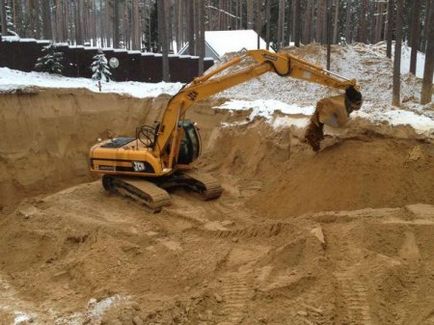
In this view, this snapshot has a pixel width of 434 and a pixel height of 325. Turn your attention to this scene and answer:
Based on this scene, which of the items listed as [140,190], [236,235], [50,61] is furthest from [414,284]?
[50,61]

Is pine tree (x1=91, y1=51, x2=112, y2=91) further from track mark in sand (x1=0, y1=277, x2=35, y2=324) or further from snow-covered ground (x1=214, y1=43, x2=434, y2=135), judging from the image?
track mark in sand (x1=0, y1=277, x2=35, y2=324)

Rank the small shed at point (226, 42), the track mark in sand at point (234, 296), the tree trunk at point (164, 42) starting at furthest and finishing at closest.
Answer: the small shed at point (226, 42) → the tree trunk at point (164, 42) → the track mark in sand at point (234, 296)

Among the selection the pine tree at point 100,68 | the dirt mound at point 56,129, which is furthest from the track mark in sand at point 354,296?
the pine tree at point 100,68

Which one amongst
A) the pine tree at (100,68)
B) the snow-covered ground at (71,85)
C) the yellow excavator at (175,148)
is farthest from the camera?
the pine tree at (100,68)

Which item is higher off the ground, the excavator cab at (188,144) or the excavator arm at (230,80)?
the excavator arm at (230,80)

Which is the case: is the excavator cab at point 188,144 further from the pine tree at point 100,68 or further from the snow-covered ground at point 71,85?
the pine tree at point 100,68

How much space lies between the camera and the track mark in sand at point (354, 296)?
206 inches

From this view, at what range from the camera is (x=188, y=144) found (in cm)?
1066

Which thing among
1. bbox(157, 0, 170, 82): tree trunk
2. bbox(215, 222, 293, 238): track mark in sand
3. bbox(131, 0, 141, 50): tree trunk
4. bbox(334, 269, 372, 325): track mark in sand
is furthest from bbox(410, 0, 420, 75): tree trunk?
bbox(131, 0, 141, 50): tree trunk

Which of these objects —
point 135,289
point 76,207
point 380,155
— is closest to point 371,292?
point 135,289

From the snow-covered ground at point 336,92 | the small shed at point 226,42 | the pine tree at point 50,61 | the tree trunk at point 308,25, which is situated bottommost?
the snow-covered ground at point 336,92

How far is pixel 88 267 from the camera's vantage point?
290 inches

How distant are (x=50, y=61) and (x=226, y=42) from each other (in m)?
Result: 15.4

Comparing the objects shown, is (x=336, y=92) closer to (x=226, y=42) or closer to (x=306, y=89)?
(x=306, y=89)
